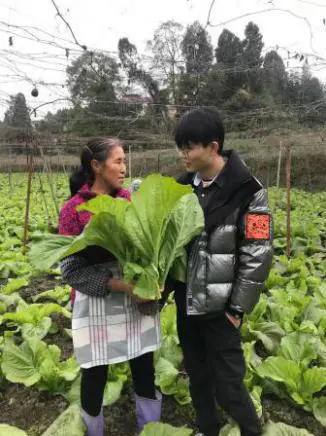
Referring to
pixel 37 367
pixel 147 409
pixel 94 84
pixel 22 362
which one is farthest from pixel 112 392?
pixel 94 84

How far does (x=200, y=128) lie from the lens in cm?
175

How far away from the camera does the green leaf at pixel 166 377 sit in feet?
8.70

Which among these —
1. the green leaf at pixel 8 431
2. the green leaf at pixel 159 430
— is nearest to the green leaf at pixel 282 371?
the green leaf at pixel 159 430

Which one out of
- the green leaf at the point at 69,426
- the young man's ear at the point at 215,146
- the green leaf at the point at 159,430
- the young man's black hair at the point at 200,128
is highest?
the young man's black hair at the point at 200,128

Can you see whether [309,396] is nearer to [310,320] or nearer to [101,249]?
[310,320]

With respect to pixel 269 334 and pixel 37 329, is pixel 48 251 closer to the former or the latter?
pixel 37 329

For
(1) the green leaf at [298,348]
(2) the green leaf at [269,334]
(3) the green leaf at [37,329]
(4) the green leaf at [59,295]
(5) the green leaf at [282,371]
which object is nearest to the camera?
(5) the green leaf at [282,371]

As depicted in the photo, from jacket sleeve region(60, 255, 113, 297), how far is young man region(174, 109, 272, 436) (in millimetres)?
380

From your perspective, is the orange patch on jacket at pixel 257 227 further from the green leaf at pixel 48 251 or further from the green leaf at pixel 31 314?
the green leaf at pixel 31 314

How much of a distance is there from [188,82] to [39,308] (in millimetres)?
7779

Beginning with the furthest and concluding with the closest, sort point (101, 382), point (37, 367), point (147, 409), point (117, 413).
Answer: point (37, 367) < point (117, 413) < point (147, 409) < point (101, 382)

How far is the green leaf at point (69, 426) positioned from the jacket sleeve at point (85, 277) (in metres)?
0.73

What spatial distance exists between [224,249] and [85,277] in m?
0.63

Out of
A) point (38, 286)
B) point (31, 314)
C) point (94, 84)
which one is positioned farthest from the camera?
point (94, 84)
